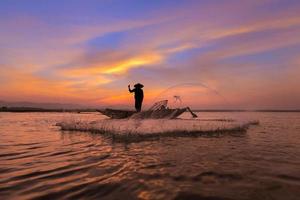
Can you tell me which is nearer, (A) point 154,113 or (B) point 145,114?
(B) point 145,114

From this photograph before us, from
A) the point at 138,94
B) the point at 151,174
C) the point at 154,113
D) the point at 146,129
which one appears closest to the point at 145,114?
the point at 154,113

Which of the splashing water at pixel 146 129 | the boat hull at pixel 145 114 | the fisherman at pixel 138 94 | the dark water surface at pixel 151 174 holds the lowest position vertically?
the dark water surface at pixel 151 174

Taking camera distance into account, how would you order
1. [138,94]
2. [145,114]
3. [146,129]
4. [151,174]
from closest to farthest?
[151,174], [146,129], [145,114], [138,94]

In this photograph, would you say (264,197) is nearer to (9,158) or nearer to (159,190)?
(159,190)

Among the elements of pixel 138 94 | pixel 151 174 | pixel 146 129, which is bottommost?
pixel 151 174

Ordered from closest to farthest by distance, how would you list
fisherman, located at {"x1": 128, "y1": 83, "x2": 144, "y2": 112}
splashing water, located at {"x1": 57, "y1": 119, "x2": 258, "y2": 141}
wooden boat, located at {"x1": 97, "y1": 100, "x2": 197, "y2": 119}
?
splashing water, located at {"x1": 57, "y1": 119, "x2": 258, "y2": 141}, wooden boat, located at {"x1": 97, "y1": 100, "x2": 197, "y2": 119}, fisherman, located at {"x1": 128, "y1": 83, "x2": 144, "y2": 112}

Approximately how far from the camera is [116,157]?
817 cm

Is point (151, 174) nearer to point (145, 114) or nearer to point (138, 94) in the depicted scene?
point (145, 114)


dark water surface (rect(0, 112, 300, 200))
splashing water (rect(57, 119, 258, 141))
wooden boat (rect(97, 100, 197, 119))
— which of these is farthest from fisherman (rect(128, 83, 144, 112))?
dark water surface (rect(0, 112, 300, 200))

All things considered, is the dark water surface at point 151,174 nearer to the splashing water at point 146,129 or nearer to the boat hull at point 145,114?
the splashing water at point 146,129

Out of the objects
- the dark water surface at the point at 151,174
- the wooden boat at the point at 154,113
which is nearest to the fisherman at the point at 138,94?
the wooden boat at the point at 154,113

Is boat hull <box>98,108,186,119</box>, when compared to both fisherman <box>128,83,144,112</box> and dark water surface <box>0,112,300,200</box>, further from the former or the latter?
dark water surface <box>0,112,300,200</box>

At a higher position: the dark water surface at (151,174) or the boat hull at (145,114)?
the boat hull at (145,114)

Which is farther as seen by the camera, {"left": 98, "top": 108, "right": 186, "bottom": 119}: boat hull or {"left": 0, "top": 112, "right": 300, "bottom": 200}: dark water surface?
{"left": 98, "top": 108, "right": 186, "bottom": 119}: boat hull
